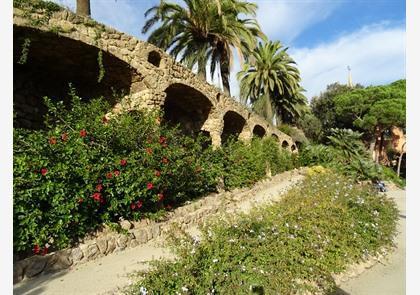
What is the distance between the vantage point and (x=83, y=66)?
7.30m

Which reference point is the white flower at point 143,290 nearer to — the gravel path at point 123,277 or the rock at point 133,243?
the gravel path at point 123,277

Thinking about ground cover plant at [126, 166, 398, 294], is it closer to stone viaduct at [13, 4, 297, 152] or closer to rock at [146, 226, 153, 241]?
rock at [146, 226, 153, 241]

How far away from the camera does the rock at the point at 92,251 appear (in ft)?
13.6

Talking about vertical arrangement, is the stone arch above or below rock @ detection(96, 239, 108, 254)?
above

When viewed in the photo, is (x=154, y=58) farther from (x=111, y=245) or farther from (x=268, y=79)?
(x=268, y=79)

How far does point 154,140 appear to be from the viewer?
580 centimetres

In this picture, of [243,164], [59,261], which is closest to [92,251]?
[59,261]

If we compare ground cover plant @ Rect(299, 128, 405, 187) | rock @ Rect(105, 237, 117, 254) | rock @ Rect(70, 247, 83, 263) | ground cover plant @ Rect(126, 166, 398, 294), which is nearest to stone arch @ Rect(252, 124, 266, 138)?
ground cover plant @ Rect(299, 128, 405, 187)

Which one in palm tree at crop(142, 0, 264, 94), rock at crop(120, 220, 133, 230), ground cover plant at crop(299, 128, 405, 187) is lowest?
rock at crop(120, 220, 133, 230)

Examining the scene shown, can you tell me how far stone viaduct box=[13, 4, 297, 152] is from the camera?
5871mm

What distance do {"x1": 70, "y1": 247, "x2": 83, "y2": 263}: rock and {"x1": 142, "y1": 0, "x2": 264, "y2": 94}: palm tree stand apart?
1168 centimetres

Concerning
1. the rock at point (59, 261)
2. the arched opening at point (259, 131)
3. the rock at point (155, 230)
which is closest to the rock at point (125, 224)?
the rock at point (155, 230)

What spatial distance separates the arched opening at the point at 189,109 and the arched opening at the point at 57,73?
2449 mm

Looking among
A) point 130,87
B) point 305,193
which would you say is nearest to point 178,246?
point 305,193
